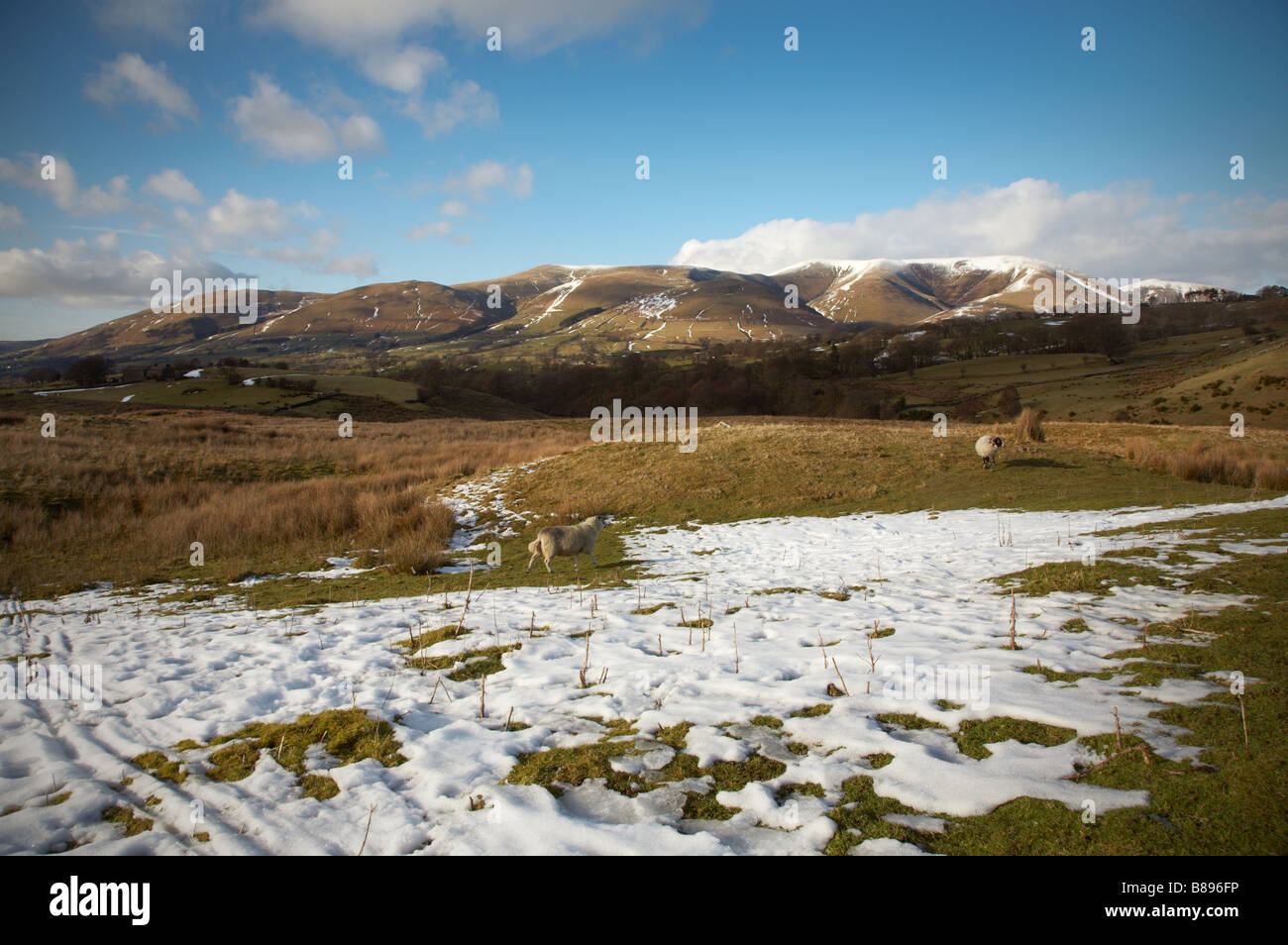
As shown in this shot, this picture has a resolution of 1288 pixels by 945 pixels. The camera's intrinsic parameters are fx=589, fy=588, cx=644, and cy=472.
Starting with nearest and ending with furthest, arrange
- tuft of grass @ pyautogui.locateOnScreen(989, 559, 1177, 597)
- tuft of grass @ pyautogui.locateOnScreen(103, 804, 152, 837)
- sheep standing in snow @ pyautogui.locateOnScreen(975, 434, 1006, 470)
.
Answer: tuft of grass @ pyautogui.locateOnScreen(103, 804, 152, 837)
tuft of grass @ pyautogui.locateOnScreen(989, 559, 1177, 597)
sheep standing in snow @ pyautogui.locateOnScreen(975, 434, 1006, 470)

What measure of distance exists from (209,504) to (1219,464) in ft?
112

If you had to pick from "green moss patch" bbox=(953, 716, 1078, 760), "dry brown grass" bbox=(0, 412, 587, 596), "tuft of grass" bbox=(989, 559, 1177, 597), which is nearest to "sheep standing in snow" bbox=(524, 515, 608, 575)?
"dry brown grass" bbox=(0, 412, 587, 596)

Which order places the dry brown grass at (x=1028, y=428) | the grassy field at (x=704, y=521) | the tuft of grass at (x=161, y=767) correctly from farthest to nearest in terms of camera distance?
the dry brown grass at (x=1028, y=428)
the tuft of grass at (x=161, y=767)
the grassy field at (x=704, y=521)

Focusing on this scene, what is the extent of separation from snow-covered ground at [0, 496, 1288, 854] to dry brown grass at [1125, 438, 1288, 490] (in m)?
11.5

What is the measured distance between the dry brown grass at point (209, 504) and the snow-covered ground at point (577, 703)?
4520 mm

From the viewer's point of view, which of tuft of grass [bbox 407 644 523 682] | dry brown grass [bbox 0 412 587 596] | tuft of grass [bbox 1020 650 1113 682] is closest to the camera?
tuft of grass [bbox 1020 650 1113 682]

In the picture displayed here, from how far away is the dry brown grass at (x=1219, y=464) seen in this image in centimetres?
1817

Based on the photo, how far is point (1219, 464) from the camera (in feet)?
63.0

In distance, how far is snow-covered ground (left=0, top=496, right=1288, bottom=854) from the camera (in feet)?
12.6

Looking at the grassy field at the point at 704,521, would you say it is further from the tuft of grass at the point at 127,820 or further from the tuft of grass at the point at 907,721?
the tuft of grass at the point at 127,820

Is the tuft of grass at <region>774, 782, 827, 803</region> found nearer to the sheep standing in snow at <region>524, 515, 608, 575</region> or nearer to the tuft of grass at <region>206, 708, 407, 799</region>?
the tuft of grass at <region>206, 708, 407, 799</region>

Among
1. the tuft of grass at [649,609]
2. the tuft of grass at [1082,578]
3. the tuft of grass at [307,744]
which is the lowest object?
the tuft of grass at [649,609]

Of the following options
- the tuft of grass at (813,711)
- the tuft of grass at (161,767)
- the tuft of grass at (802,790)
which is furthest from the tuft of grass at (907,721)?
the tuft of grass at (161,767)
